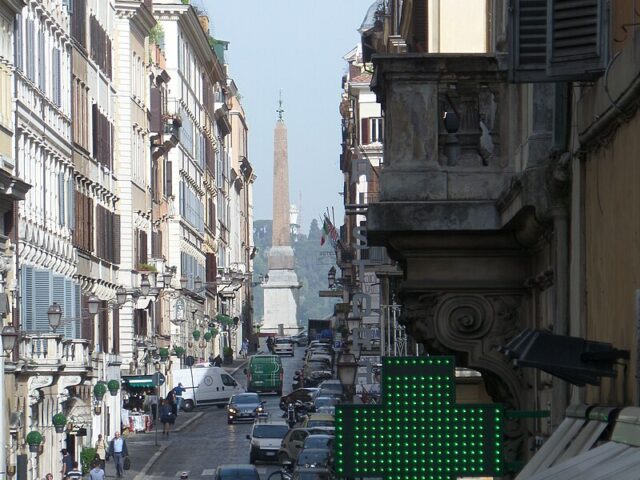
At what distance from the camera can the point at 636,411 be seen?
927cm

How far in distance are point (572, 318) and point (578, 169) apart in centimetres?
95

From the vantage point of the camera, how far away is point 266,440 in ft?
196

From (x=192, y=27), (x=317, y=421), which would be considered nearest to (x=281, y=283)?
(x=192, y=27)

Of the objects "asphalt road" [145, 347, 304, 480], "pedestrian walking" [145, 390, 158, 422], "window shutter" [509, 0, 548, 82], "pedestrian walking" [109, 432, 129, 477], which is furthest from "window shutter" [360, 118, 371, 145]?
"window shutter" [509, 0, 548, 82]

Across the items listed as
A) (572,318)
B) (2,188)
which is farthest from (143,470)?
(572,318)

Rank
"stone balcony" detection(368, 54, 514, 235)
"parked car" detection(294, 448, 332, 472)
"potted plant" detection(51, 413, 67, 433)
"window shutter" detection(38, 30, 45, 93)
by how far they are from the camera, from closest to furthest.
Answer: "stone balcony" detection(368, 54, 514, 235) < "parked car" detection(294, 448, 332, 472) < "potted plant" detection(51, 413, 67, 433) < "window shutter" detection(38, 30, 45, 93)

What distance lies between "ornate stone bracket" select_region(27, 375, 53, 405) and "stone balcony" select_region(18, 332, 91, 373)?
17 cm

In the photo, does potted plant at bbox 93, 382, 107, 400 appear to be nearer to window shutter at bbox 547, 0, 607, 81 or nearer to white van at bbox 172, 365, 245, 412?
white van at bbox 172, 365, 245, 412

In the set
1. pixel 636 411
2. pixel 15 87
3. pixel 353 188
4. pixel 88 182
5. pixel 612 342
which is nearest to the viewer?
pixel 636 411

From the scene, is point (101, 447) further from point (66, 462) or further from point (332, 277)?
point (332, 277)

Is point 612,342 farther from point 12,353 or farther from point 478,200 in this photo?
point 12,353

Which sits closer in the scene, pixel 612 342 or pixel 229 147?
pixel 612 342

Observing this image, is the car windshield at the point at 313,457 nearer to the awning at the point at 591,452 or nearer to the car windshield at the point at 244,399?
the car windshield at the point at 244,399

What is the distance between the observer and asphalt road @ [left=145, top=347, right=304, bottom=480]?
58562 millimetres
